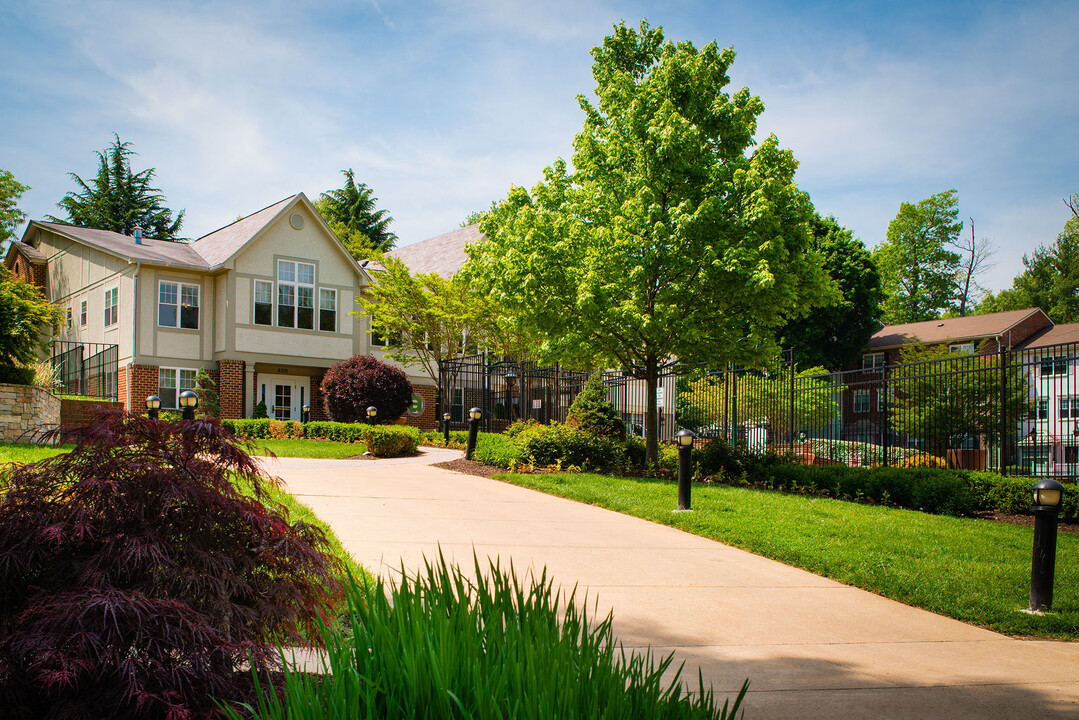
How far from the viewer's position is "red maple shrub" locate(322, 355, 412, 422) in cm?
2325

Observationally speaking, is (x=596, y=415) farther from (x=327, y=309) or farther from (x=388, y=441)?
(x=327, y=309)

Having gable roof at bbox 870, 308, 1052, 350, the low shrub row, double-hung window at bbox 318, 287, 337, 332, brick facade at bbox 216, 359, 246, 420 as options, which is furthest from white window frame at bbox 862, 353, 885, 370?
brick facade at bbox 216, 359, 246, 420

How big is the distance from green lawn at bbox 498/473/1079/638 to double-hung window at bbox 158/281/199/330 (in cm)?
1783

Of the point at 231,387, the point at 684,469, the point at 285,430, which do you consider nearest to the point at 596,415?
the point at 684,469

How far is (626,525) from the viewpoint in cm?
928

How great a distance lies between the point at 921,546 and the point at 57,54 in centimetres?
1132

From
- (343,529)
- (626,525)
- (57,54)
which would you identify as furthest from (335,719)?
(57,54)

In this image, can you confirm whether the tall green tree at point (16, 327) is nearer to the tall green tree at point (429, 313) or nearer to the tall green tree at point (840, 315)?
the tall green tree at point (429, 313)

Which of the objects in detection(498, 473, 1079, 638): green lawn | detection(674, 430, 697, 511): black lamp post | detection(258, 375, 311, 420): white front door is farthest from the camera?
detection(258, 375, 311, 420): white front door

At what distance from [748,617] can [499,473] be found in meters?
8.25

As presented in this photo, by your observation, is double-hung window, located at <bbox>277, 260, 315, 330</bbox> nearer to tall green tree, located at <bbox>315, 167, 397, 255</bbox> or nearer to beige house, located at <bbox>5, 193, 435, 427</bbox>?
beige house, located at <bbox>5, 193, 435, 427</bbox>

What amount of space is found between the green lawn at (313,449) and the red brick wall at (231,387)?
6240mm

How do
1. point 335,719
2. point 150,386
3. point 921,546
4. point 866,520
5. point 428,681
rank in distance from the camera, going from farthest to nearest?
point 150,386, point 866,520, point 921,546, point 428,681, point 335,719

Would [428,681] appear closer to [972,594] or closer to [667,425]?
[972,594]
